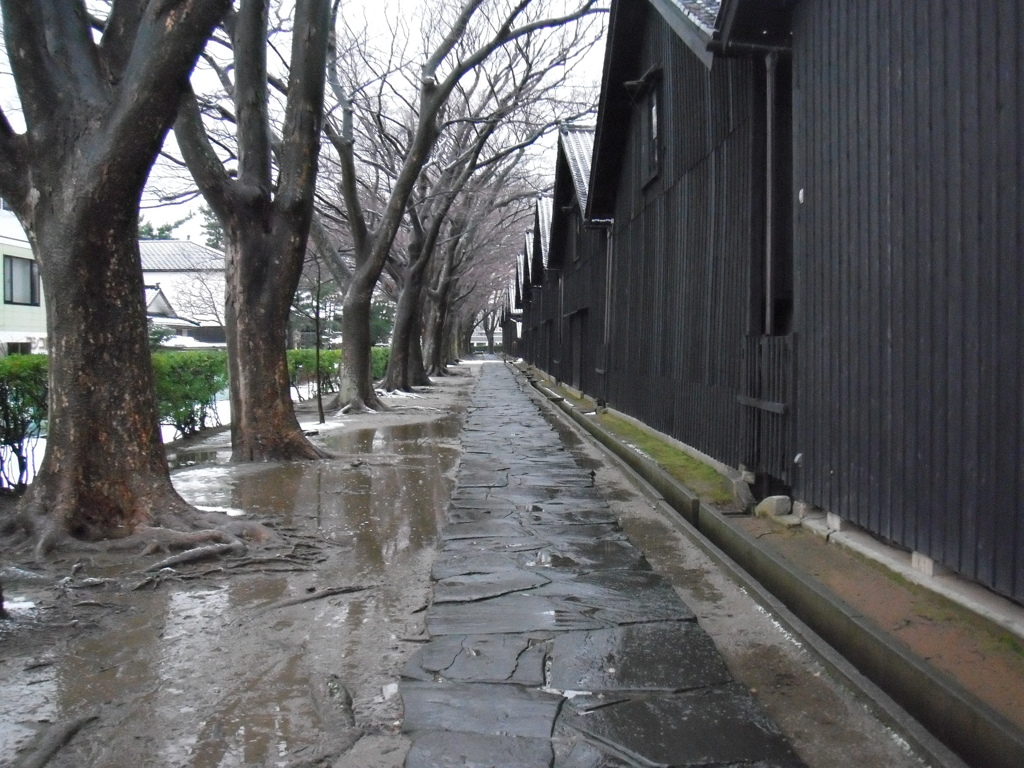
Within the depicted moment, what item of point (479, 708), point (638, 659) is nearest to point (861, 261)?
point (638, 659)

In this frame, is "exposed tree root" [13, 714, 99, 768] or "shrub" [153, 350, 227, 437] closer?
"exposed tree root" [13, 714, 99, 768]

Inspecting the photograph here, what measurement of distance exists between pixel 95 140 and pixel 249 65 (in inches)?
201

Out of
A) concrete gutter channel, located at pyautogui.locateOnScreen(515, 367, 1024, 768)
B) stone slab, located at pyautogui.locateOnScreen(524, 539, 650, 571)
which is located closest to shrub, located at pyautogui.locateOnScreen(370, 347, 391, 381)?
stone slab, located at pyautogui.locateOnScreen(524, 539, 650, 571)

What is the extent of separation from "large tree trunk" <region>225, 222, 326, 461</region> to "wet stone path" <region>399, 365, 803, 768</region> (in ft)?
14.3

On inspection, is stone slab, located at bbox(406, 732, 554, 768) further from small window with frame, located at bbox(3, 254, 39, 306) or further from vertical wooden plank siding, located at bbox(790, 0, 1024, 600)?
small window with frame, located at bbox(3, 254, 39, 306)

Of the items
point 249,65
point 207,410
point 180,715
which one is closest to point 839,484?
point 180,715

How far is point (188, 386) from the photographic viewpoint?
46.9 feet

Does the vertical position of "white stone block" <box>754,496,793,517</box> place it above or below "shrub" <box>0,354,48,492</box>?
below

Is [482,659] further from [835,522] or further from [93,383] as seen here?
[93,383]

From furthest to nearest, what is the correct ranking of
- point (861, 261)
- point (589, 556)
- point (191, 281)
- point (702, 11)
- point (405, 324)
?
1. point (191, 281)
2. point (405, 324)
3. point (702, 11)
4. point (589, 556)
5. point (861, 261)

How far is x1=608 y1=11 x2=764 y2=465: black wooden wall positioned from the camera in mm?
8273

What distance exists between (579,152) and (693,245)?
11.7 meters

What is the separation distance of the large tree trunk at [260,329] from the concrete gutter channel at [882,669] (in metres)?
6.22

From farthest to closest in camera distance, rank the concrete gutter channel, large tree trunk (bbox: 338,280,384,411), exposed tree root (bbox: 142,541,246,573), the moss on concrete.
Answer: large tree trunk (bbox: 338,280,384,411), the moss on concrete, exposed tree root (bbox: 142,541,246,573), the concrete gutter channel
